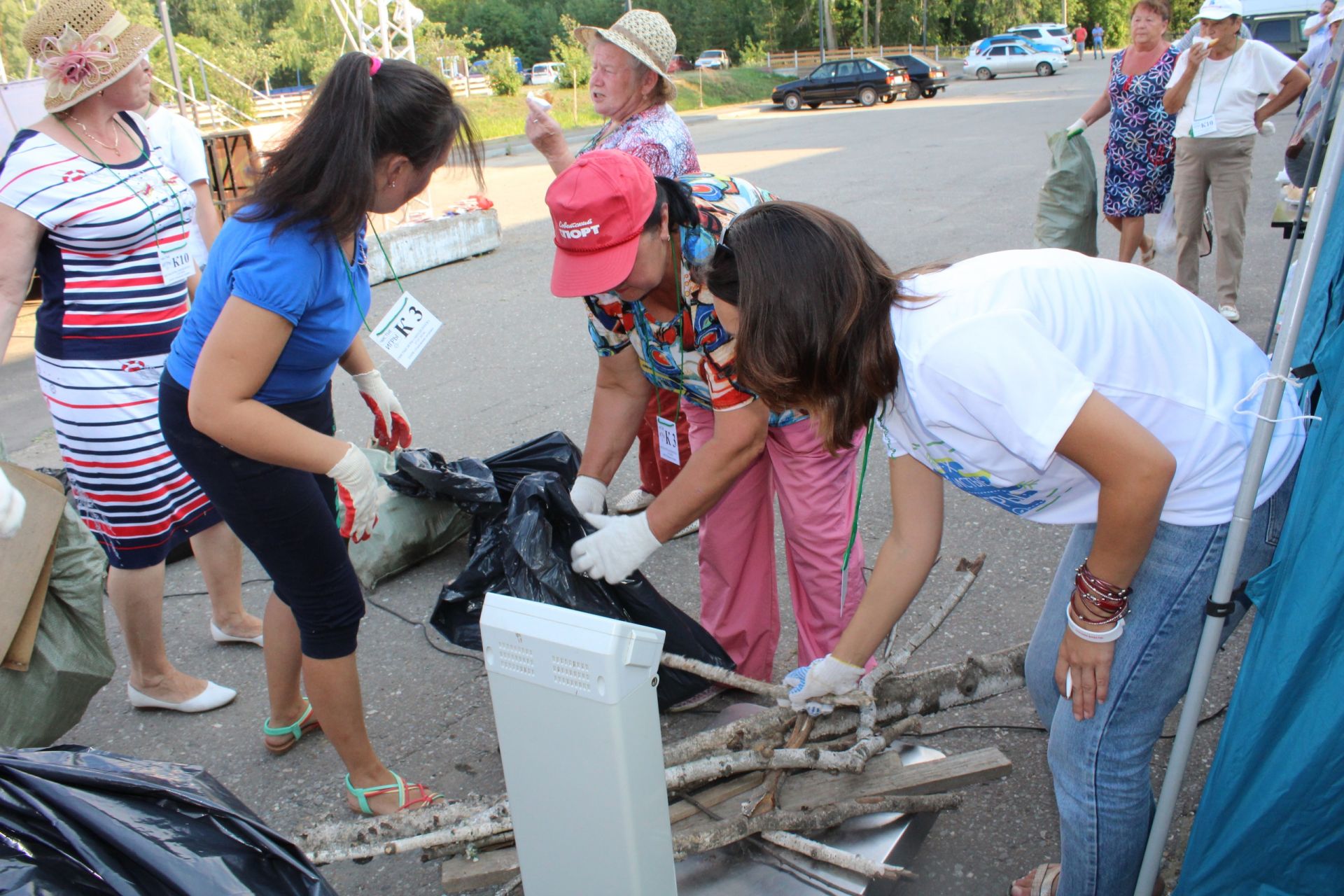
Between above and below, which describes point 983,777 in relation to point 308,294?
below

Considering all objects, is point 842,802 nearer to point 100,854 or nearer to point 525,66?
point 100,854

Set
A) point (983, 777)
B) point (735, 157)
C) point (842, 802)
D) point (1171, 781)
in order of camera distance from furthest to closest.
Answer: point (735, 157) → point (983, 777) → point (842, 802) → point (1171, 781)

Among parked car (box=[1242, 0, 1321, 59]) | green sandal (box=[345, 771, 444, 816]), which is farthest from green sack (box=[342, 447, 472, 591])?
parked car (box=[1242, 0, 1321, 59])

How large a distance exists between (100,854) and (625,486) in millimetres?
2912

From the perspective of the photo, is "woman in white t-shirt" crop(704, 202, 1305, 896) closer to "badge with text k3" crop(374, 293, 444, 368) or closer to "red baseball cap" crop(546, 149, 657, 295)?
"red baseball cap" crop(546, 149, 657, 295)

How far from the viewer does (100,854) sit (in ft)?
3.99

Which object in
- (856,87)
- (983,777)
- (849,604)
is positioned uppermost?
(849,604)

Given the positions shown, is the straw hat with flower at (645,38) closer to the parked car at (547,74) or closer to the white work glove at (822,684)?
the white work glove at (822,684)

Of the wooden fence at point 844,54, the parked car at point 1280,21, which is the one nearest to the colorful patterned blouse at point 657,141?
the parked car at point 1280,21

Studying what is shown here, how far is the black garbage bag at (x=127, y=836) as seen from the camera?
1192 mm

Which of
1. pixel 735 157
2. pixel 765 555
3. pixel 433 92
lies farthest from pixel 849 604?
pixel 735 157

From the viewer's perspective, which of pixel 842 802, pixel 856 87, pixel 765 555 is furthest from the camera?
pixel 856 87

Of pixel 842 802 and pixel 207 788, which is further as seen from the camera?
pixel 842 802

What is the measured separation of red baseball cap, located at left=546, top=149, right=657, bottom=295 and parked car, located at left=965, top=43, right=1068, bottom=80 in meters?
33.6
